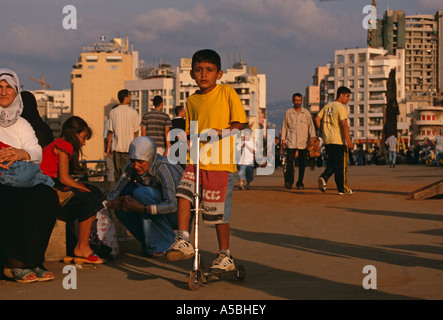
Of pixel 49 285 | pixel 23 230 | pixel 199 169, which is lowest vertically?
pixel 49 285

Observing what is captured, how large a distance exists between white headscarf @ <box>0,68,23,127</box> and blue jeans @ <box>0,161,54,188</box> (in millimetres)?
453

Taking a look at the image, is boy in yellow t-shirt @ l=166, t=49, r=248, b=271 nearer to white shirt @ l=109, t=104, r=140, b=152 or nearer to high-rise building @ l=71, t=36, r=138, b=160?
white shirt @ l=109, t=104, r=140, b=152

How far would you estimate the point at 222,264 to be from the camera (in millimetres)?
6371

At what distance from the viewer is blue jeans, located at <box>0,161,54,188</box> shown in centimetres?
662

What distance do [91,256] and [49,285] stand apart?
1.23m

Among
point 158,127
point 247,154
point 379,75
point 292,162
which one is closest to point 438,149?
point 247,154

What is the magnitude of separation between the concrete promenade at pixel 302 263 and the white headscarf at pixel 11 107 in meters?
1.49

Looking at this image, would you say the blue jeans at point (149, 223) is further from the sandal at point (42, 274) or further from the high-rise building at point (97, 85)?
the high-rise building at point (97, 85)

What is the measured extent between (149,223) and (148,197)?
0.31m

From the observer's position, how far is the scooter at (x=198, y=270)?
5.90 meters
